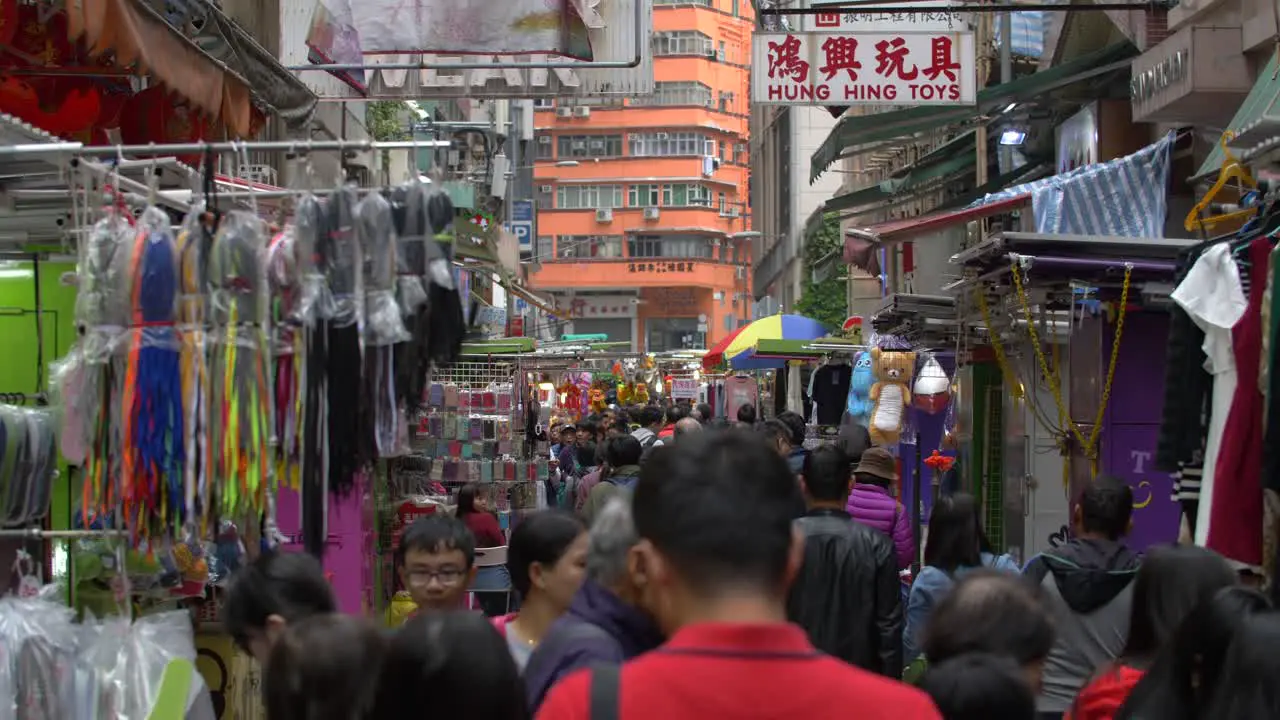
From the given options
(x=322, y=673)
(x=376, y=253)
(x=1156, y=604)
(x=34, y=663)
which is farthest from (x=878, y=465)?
(x=322, y=673)

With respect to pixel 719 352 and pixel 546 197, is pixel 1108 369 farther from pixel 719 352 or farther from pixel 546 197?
pixel 546 197

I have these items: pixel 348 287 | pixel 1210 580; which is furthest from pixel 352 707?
pixel 1210 580

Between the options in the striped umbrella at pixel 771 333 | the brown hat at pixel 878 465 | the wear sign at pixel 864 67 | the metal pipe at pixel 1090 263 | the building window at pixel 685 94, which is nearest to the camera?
the metal pipe at pixel 1090 263

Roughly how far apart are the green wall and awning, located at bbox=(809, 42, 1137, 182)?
8.33 metres

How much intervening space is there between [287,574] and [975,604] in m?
1.66

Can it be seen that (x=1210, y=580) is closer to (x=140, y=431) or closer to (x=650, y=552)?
(x=650, y=552)

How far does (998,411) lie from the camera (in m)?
11.4

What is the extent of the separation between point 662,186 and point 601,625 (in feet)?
220

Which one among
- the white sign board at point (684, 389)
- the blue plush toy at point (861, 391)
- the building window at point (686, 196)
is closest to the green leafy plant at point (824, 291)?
the white sign board at point (684, 389)

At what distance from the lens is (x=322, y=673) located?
2945 mm

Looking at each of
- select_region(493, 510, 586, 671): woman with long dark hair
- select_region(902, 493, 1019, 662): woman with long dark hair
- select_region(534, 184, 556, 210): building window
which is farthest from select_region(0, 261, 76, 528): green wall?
select_region(534, 184, 556, 210): building window

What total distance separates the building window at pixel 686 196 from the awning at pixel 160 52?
61.9 metres

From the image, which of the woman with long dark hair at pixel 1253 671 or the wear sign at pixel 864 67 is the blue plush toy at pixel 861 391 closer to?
the wear sign at pixel 864 67

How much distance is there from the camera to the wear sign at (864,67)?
39.1 feet
